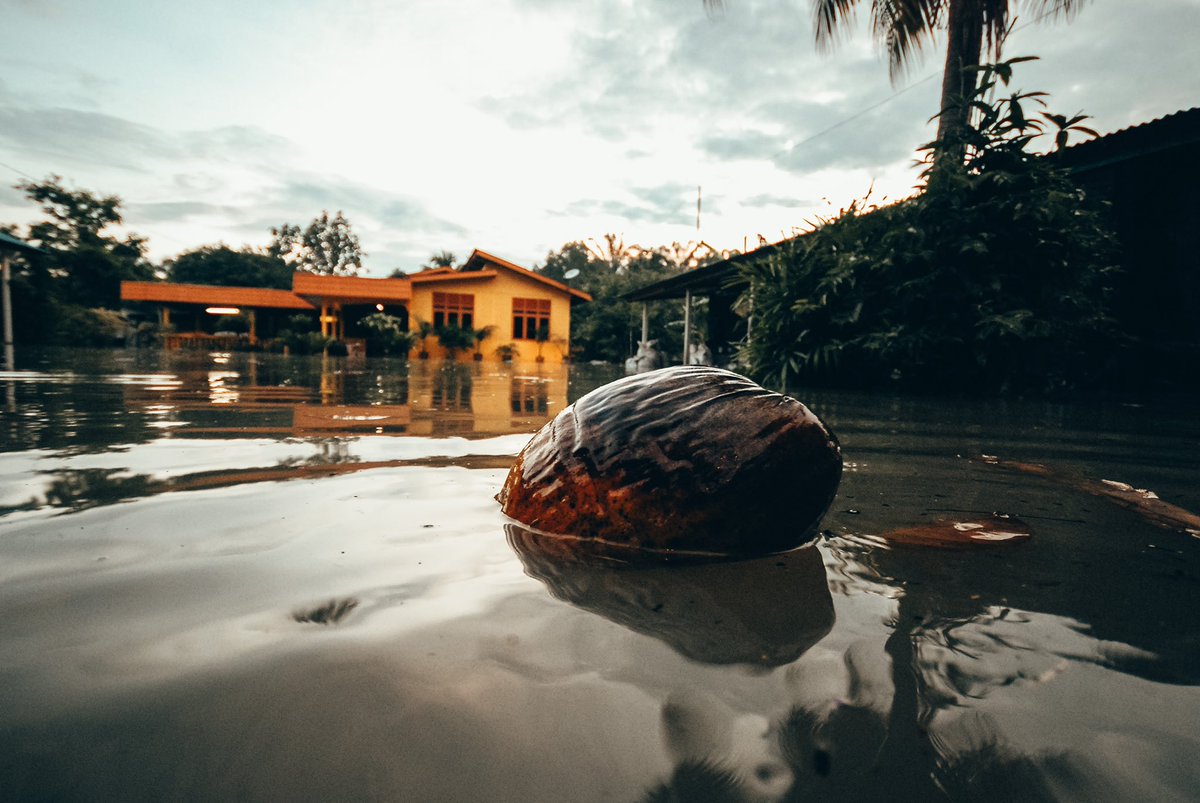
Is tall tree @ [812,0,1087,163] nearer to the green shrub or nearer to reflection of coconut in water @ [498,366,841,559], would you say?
reflection of coconut in water @ [498,366,841,559]

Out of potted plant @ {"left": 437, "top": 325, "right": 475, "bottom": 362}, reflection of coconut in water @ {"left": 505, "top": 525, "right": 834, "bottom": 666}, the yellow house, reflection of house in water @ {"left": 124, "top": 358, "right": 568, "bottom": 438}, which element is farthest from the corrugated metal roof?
reflection of coconut in water @ {"left": 505, "top": 525, "right": 834, "bottom": 666}

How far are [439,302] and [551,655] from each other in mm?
25672

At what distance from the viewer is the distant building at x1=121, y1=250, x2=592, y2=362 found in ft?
79.5

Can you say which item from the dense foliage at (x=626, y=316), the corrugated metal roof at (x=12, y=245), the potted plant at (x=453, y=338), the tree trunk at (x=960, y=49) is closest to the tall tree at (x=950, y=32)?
the tree trunk at (x=960, y=49)

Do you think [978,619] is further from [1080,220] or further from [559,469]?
[1080,220]

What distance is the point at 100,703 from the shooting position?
0.78m

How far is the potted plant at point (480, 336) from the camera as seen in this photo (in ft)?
80.0

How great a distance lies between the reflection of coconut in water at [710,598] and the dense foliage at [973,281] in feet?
20.4

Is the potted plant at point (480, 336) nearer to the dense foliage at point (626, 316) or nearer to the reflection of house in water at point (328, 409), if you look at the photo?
the dense foliage at point (626, 316)

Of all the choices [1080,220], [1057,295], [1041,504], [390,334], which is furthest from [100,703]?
[390,334]

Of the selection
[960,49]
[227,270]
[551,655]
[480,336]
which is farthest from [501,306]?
[227,270]

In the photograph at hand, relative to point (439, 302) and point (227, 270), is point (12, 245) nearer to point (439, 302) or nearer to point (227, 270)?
point (439, 302)

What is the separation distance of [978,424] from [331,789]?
492 centimetres

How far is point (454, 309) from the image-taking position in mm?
25594
